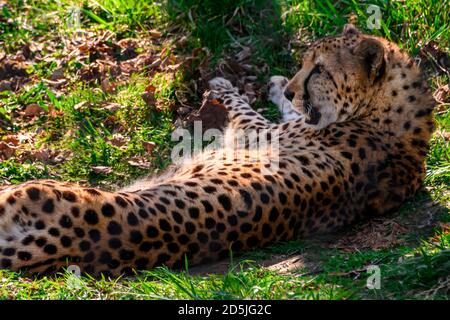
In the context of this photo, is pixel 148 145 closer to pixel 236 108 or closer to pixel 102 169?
pixel 102 169

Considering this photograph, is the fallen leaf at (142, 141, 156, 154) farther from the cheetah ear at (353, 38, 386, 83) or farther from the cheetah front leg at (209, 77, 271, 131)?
the cheetah ear at (353, 38, 386, 83)

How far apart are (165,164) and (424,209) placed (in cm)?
199

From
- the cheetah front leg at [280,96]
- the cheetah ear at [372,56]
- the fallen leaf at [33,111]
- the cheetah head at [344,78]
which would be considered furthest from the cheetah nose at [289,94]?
the fallen leaf at [33,111]

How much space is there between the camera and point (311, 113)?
241 inches

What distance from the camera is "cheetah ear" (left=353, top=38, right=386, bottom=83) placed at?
A: 19.2 feet

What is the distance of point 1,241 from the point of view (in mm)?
4469

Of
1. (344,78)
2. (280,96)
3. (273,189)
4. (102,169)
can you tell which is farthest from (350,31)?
(102,169)

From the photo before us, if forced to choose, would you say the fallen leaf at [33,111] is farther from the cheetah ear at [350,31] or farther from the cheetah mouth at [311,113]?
the cheetah ear at [350,31]

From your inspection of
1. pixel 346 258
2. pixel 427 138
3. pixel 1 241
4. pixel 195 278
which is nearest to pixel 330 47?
pixel 427 138

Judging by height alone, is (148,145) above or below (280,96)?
below

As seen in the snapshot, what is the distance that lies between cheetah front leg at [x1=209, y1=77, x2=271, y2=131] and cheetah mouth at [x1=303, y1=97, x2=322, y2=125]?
524 mm

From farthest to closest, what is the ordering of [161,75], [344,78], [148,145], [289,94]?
[161,75]
[148,145]
[289,94]
[344,78]

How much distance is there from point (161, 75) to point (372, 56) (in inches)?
82.3
